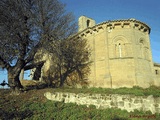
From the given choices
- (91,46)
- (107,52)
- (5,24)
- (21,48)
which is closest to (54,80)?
(91,46)

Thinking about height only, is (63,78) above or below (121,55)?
below

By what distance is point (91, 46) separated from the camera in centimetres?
2036

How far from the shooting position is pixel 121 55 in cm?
1825

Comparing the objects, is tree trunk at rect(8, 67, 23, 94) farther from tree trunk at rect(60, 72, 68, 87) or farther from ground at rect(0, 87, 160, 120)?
tree trunk at rect(60, 72, 68, 87)

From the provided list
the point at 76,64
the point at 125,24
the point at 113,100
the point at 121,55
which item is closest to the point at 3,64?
the point at 113,100

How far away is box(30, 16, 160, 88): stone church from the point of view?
56.4ft

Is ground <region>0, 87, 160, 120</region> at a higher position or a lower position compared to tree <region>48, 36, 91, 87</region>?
lower

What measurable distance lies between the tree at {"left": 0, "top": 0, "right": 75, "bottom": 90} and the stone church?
634cm

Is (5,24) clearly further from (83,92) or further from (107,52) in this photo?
(107,52)

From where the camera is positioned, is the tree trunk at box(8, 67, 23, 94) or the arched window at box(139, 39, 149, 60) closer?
the tree trunk at box(8, 67, 23, 94)

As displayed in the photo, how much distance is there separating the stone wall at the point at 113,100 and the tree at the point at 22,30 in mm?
3782

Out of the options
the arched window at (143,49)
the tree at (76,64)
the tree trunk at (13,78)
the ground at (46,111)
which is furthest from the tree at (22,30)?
the arched window at (143,49)

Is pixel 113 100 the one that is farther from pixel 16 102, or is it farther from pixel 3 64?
pixel 3 64

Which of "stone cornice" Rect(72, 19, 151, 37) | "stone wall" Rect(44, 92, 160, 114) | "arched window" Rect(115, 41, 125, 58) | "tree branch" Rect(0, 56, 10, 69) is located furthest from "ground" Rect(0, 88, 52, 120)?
"stone cornice" Rect(72, 19, 151, 37)
